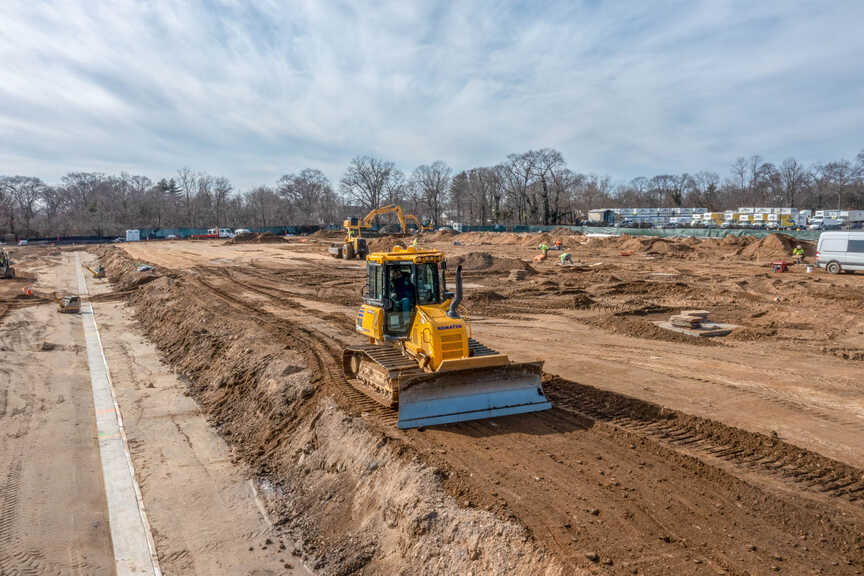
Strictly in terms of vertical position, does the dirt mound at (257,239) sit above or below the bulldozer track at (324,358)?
above

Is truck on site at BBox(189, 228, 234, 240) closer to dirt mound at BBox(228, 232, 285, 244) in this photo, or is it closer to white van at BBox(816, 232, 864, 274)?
dirt mound at BBox(228, 232, 285, 244)

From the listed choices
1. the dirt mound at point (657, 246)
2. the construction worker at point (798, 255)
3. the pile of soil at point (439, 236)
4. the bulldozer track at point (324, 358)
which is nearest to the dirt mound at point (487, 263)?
the dirt mound at point (657, 246)

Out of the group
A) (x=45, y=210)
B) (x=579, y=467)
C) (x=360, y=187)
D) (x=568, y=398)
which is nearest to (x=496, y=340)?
(x=568, y=398)

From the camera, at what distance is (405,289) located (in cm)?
1005

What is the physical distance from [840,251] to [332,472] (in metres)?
30.2

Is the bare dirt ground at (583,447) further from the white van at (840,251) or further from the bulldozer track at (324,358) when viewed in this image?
the white van at (840,251)

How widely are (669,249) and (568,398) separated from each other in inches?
1425

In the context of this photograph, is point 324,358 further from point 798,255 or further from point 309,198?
point 309,198

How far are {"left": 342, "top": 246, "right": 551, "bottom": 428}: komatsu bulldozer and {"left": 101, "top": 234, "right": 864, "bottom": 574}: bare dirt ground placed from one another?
33 centimetres

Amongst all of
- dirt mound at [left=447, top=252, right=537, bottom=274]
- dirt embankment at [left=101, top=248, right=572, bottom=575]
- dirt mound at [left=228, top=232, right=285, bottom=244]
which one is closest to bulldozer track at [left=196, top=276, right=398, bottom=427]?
dirt embankment at [left=101, top=248, right=572, bottom=575]

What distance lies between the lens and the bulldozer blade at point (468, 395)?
8430 mm

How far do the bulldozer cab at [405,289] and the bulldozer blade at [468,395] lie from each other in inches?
70.3

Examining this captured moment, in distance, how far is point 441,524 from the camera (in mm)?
6105

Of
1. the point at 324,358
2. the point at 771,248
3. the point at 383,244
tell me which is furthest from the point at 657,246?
the point at 324,358
